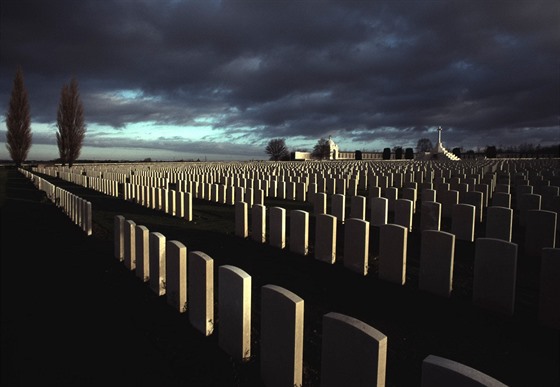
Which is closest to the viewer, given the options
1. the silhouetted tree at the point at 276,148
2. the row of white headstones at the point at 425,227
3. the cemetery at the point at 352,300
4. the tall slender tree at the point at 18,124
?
the cemetery at the point at 352,300

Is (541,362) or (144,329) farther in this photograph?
(144,329)

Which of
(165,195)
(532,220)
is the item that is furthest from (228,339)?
(165,195)

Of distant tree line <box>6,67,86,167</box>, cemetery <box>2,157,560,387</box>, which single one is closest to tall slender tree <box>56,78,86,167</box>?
distant tree line <box>6,67,86,167</box>

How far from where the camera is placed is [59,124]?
139 ft

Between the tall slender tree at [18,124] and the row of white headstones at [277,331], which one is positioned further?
the tall slender tree at [18,124]

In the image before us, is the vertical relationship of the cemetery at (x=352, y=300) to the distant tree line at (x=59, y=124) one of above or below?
below

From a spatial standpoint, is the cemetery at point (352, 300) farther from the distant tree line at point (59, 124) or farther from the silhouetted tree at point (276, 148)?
the silhouetted tree at point (276, 148)

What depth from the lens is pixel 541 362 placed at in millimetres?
2705

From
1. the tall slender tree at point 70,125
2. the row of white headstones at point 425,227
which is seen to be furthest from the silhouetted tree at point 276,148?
the row of white headstones at point 425,227

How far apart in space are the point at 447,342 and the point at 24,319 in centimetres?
357

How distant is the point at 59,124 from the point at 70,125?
1421 millimetres

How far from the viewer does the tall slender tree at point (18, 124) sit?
41844 mm

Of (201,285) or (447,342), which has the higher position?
(201,285)

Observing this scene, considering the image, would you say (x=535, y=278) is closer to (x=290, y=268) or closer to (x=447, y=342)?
(x=447, y=342)
